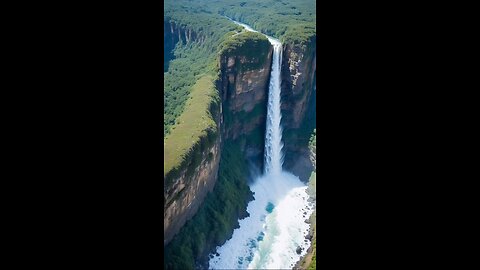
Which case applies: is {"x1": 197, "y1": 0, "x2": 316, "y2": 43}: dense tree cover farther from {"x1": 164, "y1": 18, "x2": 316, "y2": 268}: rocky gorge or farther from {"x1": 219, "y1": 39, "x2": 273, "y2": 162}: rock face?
{"x1": 219, "y1": 39, "x2": 273, "y2": 162}: rock face

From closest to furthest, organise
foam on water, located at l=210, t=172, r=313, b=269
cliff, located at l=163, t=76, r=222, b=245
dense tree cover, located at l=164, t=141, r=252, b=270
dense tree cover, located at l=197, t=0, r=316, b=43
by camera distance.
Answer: cliff, located at l=163, t=76, r=222, b=245 → dense tree cover, located at l=164, t=141, r=252, b=270 → foam on water, located at l=210, t=172, r=313, b=269 → dense tree cover, located at l=197, t=0, r=316, b=43

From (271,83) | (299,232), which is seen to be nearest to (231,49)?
(271,83)

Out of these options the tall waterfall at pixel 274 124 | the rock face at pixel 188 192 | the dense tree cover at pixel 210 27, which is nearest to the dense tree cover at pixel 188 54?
the dense tree cover at pixel 210 27

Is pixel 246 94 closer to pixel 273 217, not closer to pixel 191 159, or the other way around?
pixel 273 217

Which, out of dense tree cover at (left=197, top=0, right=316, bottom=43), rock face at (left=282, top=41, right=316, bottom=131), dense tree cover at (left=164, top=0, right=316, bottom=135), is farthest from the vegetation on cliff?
dense tree cover at (left=197, top=0, right=316, bottom=43)
